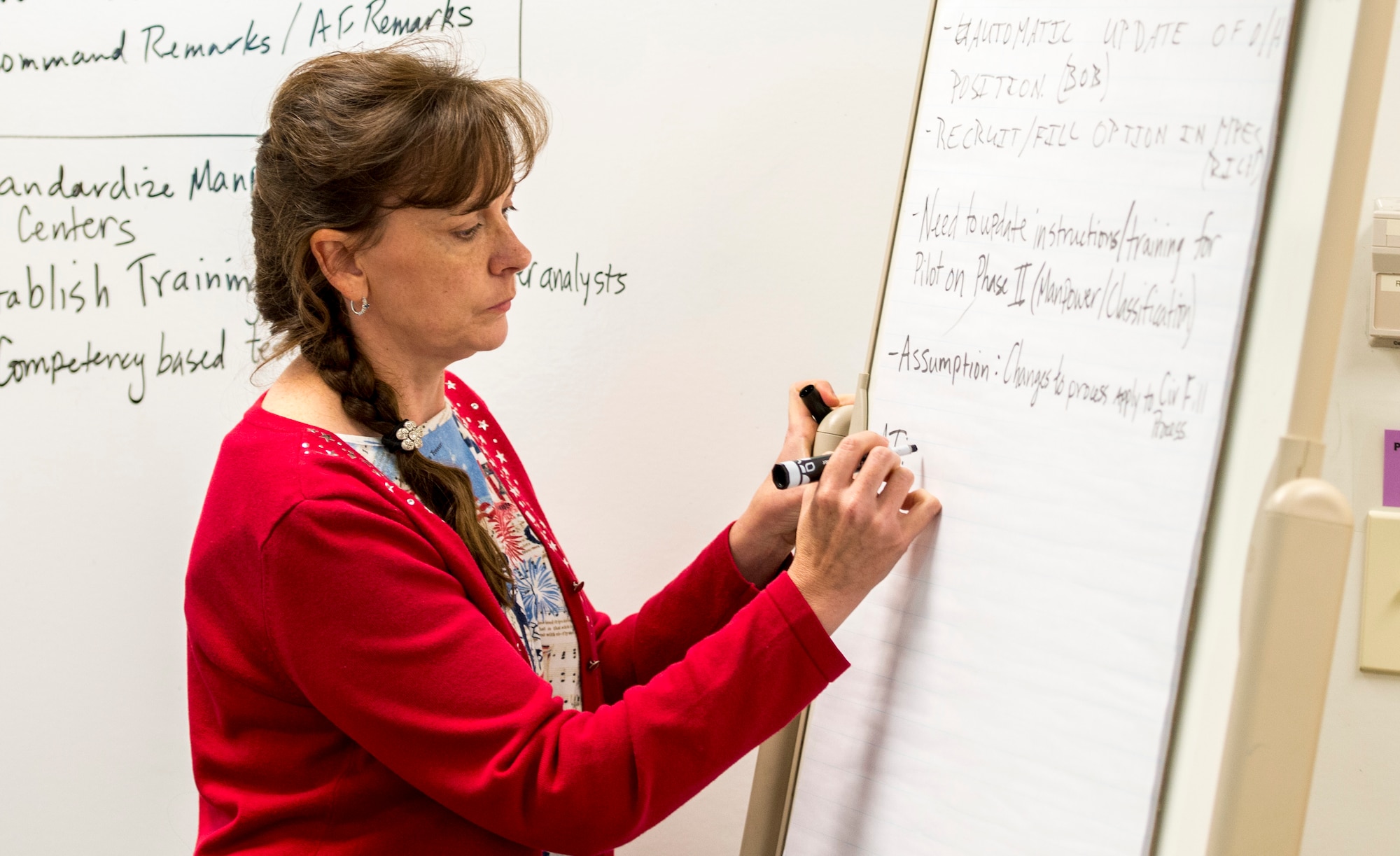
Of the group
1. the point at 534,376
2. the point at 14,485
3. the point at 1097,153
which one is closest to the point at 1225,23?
the point at 1097,153

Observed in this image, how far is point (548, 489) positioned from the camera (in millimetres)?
1410

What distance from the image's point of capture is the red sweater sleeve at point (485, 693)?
76 centimetres

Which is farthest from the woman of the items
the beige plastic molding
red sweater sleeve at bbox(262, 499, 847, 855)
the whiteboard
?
the whiteboard

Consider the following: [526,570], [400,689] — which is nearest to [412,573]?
[400,689]

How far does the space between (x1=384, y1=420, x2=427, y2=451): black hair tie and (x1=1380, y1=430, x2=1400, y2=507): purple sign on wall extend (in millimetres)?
977

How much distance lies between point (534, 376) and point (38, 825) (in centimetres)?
106

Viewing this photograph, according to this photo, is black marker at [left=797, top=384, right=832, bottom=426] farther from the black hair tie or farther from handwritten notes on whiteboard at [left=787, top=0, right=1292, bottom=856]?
the black hair tie

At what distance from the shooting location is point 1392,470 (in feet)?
3.43

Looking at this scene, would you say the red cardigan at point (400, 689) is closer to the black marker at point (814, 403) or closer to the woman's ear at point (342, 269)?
the woman's ear at point (342, 269)

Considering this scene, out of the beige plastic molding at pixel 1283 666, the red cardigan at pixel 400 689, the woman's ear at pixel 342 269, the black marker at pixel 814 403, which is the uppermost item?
the woman's ear at pixel 342 269

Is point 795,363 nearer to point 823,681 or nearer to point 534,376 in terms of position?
point 534,376

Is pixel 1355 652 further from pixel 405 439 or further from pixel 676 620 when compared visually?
pixel 405 439

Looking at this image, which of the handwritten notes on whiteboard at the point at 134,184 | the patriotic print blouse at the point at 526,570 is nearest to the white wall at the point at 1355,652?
the patriotic print blouse at the point at 526,570

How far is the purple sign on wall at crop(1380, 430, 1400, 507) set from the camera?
1046 mm
